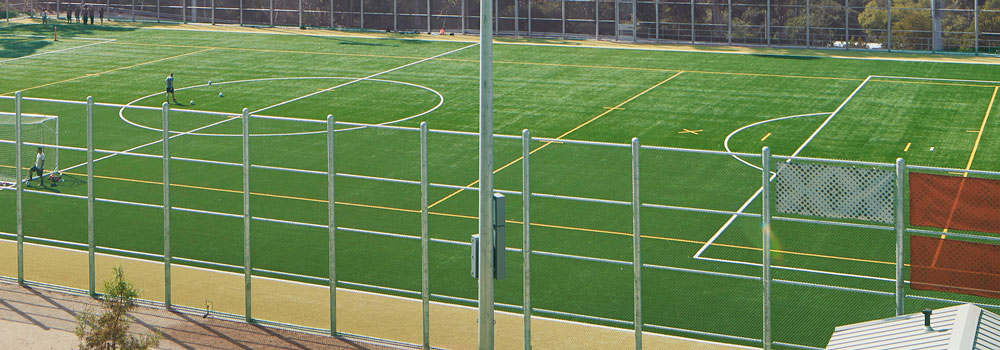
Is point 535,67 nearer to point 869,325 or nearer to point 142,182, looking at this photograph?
point 142,182

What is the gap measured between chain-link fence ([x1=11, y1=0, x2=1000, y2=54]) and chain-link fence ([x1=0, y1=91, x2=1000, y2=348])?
32.5 metres

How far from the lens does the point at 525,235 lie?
2214cm

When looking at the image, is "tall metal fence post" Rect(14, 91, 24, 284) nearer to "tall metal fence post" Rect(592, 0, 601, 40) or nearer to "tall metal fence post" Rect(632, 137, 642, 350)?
"tall metal fence post" Rect(632, 137, 642, 350)

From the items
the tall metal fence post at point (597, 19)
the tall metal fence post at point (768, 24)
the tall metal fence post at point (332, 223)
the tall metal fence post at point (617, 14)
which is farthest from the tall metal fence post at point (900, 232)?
the tall metal fence post at point (597, 19)

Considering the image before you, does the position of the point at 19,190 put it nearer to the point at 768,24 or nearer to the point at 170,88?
the point at 170,88

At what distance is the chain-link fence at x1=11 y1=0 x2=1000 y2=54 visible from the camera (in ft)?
234

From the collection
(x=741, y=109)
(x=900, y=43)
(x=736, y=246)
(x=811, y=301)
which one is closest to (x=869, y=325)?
(x=811, y=301)

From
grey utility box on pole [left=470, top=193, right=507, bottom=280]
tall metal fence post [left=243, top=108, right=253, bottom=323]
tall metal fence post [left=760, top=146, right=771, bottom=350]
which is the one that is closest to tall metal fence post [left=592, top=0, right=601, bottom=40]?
Answer: tall metal fence post [left=243, top=108, right=253, bottom=323]

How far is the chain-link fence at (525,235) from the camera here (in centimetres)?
2033

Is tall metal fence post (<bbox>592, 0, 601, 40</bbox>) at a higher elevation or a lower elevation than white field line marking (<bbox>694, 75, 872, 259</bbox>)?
higher

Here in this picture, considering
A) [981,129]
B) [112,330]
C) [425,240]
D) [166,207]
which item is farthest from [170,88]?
[112,330]

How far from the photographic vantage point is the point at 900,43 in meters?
72.1

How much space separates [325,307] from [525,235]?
6.38 metres

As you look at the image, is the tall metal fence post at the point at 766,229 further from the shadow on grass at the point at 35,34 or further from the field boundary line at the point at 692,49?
the shadow on grass at the point at 35,34
